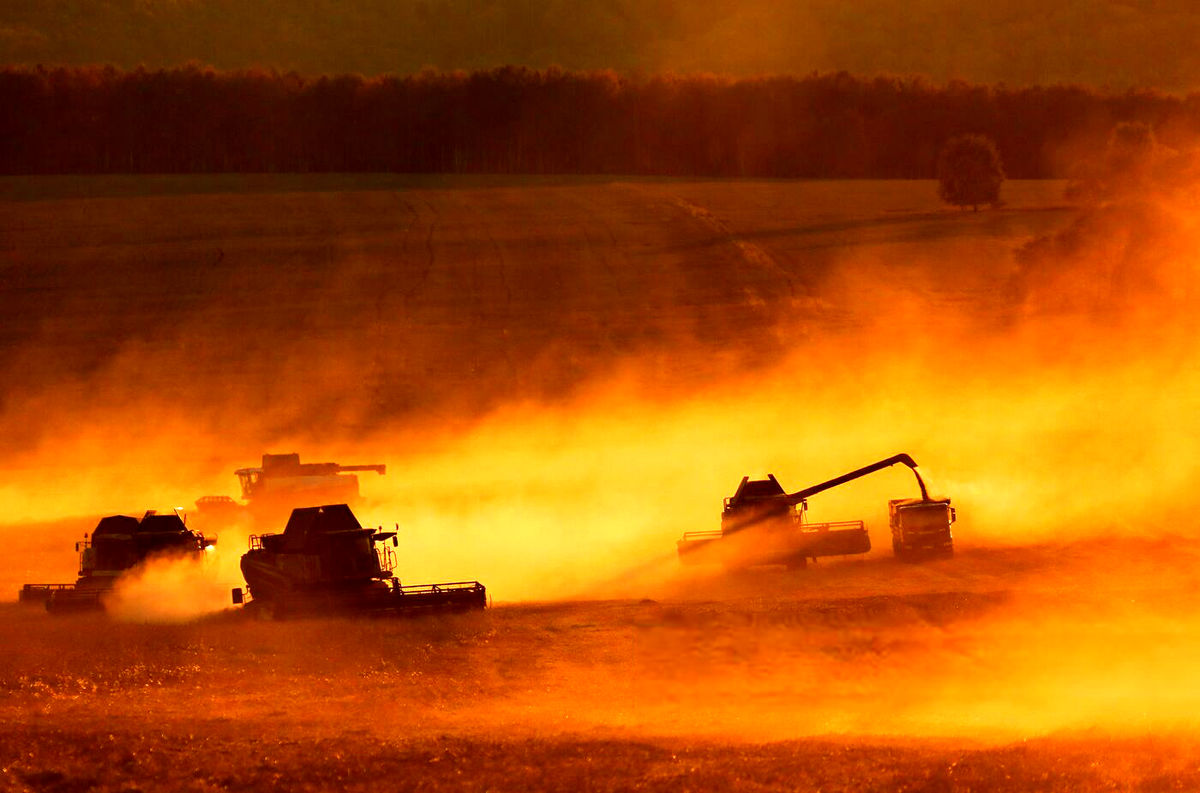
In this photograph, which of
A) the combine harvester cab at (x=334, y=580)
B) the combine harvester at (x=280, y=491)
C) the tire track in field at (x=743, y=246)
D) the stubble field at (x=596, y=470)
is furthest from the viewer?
the tire track in field at (x=743, y=246)

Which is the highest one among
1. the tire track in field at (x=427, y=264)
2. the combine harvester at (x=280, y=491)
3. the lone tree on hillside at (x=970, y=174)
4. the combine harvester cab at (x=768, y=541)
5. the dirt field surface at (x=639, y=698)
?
the lone tree on hillside at (x=970, y=174)

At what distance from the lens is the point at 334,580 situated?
1181 inches

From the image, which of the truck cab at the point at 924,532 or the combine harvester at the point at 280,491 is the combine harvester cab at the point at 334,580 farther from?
the combine harvester at the point at 280,491

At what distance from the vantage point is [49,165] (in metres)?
125

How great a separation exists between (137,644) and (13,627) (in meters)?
4.29

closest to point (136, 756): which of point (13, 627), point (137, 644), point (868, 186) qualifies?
point (137, 644)

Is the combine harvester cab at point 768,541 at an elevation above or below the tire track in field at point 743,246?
below

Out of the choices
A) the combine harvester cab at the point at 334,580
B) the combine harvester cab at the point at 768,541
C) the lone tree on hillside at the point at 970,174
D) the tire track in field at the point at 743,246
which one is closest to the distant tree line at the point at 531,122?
the lone tree on hillside at the point at 970,174

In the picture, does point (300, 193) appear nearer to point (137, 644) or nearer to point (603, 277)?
point (603, 277)

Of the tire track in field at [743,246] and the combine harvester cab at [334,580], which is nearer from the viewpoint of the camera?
the combine harvester cab at [334,580]

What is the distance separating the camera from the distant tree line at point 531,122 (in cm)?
12925

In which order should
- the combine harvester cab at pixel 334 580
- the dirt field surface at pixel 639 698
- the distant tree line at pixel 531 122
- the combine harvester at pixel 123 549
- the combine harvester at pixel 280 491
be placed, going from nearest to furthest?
the dirt field surface at pixel 639 698 → the combine harvester cab at pixel 334 580 → the combine harvester at pixel 123 549 → the combine harvester at pixel 280 491 → the distant tree line at pixel 531 122

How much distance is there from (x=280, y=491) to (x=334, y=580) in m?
15.1

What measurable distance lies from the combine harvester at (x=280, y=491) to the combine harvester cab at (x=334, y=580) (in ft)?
43.0
